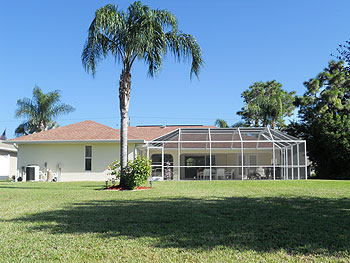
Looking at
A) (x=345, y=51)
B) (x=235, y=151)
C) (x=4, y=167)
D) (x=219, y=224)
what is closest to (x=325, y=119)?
(x=235, y=151)

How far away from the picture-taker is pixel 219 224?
5.95 meters

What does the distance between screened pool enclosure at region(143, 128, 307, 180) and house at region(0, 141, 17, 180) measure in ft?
41.8

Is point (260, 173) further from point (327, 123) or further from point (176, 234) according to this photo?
point (176, 234)

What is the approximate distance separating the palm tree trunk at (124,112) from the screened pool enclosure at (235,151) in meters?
7.40

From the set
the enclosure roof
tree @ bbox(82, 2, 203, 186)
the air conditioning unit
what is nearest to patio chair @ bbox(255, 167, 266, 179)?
the enclosure roof

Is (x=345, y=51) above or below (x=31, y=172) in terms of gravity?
above

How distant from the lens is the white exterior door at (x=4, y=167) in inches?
1104

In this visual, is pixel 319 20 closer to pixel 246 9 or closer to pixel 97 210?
pixel 246 9

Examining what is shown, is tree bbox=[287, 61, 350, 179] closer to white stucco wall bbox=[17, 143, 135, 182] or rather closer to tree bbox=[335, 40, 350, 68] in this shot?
tree bbox=[335, 40, 350, 68]

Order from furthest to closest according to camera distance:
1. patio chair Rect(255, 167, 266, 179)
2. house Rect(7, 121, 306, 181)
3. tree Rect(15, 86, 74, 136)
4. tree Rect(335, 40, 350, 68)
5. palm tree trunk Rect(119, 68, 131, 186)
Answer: tree Rect(15, 86, 74, 136) → patio chair Rect(255, 167, 266, 179) → house Rect(7, 121, 306, 181) → palm tree trunk Rect(119, 68, 131, 186) → tree Rect(335, 40, 350, 68)

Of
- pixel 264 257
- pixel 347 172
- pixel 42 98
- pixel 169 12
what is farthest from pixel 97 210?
pixel 42 98

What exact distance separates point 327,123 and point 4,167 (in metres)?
26.9

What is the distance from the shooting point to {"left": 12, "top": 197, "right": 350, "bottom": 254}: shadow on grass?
4.60m

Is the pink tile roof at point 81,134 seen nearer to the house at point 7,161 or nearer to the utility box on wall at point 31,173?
the utility box on wall at point 31,173
